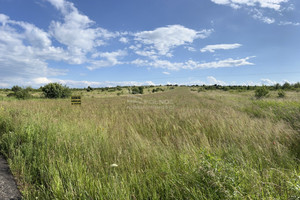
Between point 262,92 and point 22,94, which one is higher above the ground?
point 262,92

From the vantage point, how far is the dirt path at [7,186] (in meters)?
2.04

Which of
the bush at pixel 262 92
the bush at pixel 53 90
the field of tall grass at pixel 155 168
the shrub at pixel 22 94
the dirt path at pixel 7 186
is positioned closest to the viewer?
the field of tall grass at pixel 155 168

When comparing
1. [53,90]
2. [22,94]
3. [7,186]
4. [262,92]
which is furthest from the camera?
[53,90]

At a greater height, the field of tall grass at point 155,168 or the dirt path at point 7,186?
the field of tall grass at point 155,168

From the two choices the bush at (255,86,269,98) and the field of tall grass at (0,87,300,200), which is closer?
the field of tall grass at (0,87,300,200)

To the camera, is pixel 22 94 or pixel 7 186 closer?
pixel 7 186

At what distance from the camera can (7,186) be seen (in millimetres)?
2246

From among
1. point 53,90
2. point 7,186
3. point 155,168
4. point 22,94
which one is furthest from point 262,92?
point 22,94

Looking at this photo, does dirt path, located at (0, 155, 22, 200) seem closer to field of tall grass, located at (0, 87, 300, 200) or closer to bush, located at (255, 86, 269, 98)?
field of tall grass, located at (0, 87, 300, 200)

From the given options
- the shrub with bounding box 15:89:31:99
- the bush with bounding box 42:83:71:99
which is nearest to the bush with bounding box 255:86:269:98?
the bush with bounding box 42:83:71:99

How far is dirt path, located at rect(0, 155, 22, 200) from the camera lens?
204 cm

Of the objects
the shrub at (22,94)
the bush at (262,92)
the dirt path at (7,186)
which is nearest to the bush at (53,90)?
the shrub at (22,94)

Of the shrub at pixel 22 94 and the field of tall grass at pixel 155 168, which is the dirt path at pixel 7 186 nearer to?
the field of tall grass at pixel 155 168

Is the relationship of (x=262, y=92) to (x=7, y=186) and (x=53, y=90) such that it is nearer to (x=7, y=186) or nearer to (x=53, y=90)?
(x=7, y=186)
